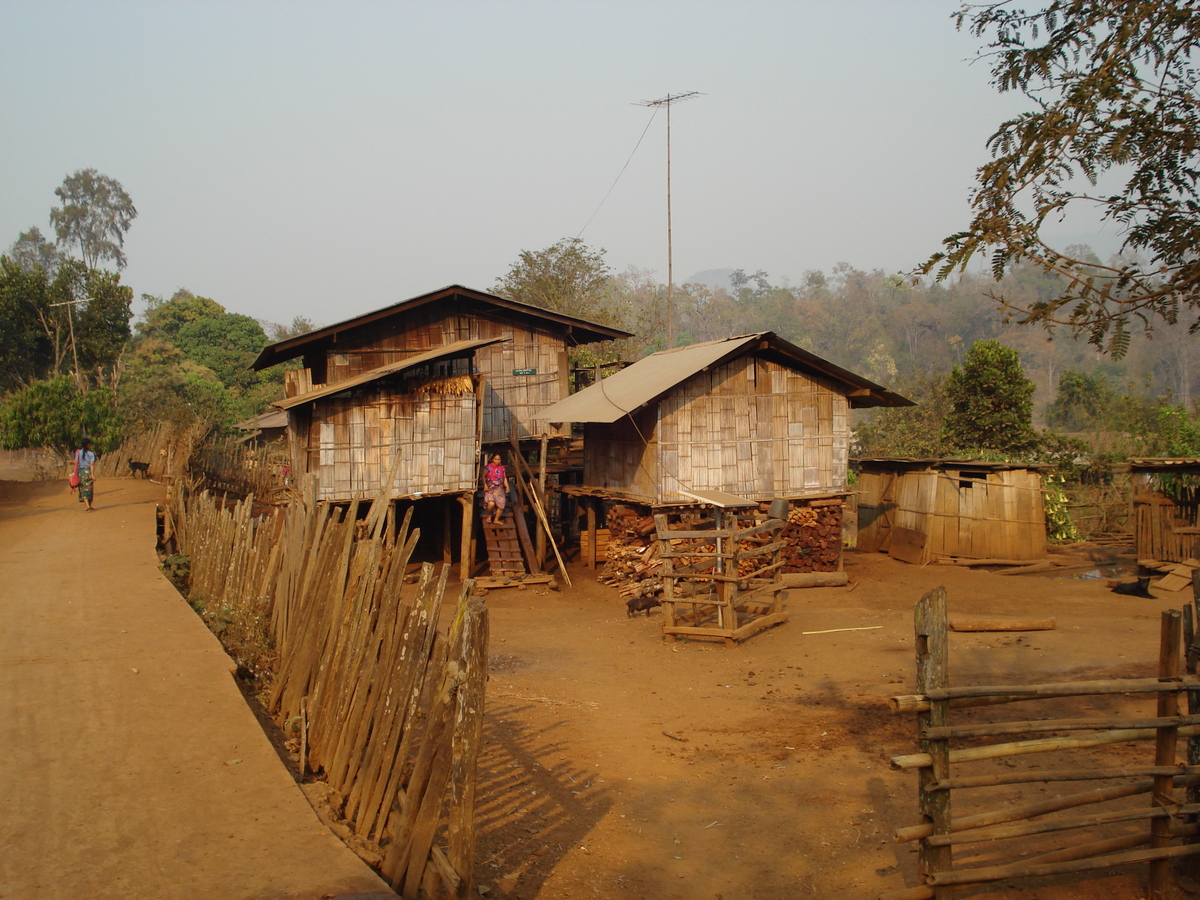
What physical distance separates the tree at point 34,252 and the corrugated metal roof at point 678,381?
52.5 m

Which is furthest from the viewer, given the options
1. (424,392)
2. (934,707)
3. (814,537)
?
(814,537)

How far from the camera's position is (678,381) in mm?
14828

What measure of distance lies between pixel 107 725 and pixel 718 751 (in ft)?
15.7

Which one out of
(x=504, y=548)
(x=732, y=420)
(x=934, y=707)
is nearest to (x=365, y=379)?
(x=504, y=548)

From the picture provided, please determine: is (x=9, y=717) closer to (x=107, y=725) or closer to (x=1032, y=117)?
(x=107, y=725)

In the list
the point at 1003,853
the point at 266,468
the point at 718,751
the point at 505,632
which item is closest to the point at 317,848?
the point at 1003,853

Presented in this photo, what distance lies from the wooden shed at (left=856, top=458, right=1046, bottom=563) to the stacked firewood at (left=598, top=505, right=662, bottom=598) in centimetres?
589

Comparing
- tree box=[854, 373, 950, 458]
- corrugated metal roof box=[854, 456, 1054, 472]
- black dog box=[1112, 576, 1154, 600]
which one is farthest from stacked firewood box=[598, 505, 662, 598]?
tree box=[854, 373, 950, 458]

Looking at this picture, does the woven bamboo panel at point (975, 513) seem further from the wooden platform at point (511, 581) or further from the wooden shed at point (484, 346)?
the wooden platform at point (511, 581)

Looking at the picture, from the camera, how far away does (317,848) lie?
4156 millimetres

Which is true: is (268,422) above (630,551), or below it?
above

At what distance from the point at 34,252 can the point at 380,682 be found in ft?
218

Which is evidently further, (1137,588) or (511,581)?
(511,581)

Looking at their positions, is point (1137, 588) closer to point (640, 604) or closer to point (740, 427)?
point (740, 427)
